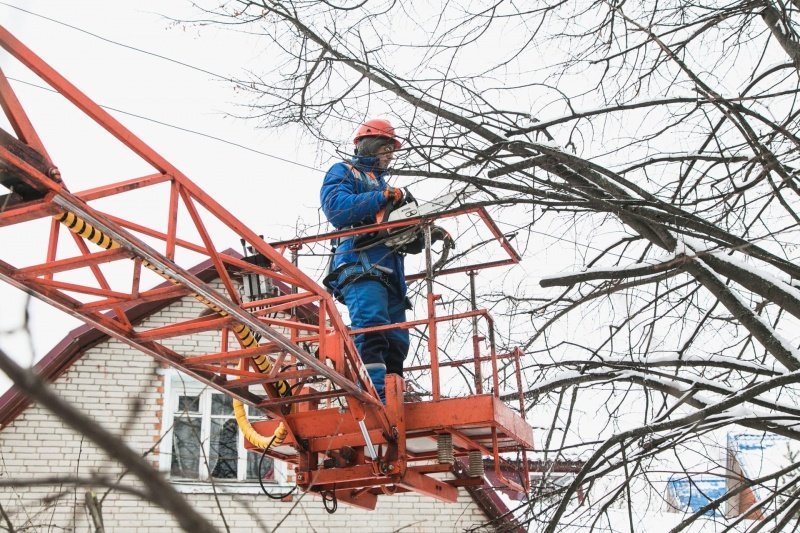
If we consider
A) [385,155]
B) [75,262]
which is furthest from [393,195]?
[75,262]

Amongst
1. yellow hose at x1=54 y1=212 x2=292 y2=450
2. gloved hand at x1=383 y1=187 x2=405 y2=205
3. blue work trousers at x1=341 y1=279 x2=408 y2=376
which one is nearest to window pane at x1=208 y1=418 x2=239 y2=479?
yellow hose at x1=54 y1=212 x2=292 y2=450

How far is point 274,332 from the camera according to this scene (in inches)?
242

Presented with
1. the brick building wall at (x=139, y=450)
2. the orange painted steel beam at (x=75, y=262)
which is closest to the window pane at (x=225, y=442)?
the brick building wall at (x=139, y=450)

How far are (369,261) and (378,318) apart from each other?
0.42 metres

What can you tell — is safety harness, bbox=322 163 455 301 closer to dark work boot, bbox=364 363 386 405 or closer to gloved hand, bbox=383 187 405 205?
gloved hand, bbox=383 187 405 205

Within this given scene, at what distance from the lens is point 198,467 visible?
37.1 feet

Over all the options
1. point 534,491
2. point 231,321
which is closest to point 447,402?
point 534,491

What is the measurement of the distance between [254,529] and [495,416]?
18.3 feet

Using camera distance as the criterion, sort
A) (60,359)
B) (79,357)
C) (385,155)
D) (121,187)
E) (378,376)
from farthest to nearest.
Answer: (79,357) < (60,359) < (378,376) < (385,155) < (121,187)

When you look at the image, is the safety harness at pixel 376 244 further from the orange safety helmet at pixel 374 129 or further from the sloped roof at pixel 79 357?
the sloped roof at pixel 79 357

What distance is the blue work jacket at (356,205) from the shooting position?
6.85 m

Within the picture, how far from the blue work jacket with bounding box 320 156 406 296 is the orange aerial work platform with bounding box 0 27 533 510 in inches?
6.0

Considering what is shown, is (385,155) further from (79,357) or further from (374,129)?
(79,357)

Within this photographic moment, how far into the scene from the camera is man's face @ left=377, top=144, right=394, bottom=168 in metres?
6.41
